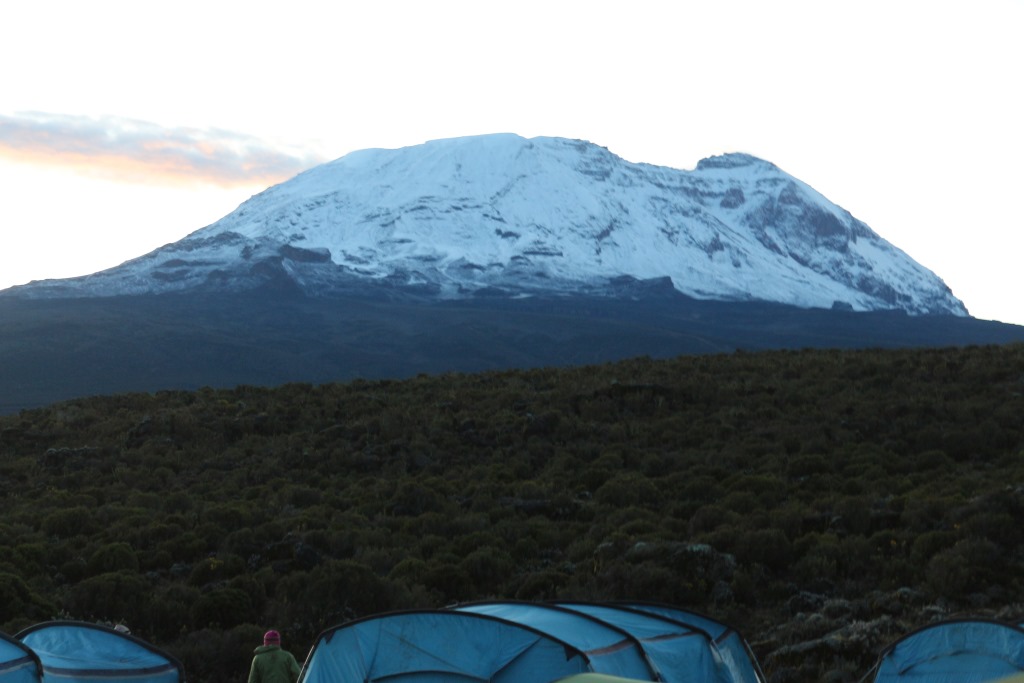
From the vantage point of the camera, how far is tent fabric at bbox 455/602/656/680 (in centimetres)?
1059

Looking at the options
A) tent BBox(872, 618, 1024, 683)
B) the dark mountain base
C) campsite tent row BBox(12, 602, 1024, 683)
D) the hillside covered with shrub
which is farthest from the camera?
the dark mountain base

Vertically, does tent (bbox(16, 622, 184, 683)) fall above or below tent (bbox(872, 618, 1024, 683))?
below

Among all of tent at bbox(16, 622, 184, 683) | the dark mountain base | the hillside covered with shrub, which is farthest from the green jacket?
the dark mountain base

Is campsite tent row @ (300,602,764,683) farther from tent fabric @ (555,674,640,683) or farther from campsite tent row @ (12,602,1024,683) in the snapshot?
tent fabric @ (555,674,640,683)

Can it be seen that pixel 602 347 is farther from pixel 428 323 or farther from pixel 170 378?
pixel 170 378

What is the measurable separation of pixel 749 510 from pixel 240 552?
7.68 meters

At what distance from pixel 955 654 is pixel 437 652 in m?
4.57

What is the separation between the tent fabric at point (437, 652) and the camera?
10469mm

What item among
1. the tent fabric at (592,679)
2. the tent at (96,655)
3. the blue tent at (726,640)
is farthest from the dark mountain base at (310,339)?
the tent fabric at (592,679)

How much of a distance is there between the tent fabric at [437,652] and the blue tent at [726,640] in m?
1.59

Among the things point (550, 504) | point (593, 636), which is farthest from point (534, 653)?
point (550, 504)

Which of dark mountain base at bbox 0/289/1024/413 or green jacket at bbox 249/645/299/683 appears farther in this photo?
dark mountain base at bbox 0/289/1024/413

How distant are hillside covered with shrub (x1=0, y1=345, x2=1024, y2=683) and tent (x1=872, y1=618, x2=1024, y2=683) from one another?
73 centimetres

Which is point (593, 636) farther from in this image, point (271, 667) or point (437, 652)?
point (271, 667)
